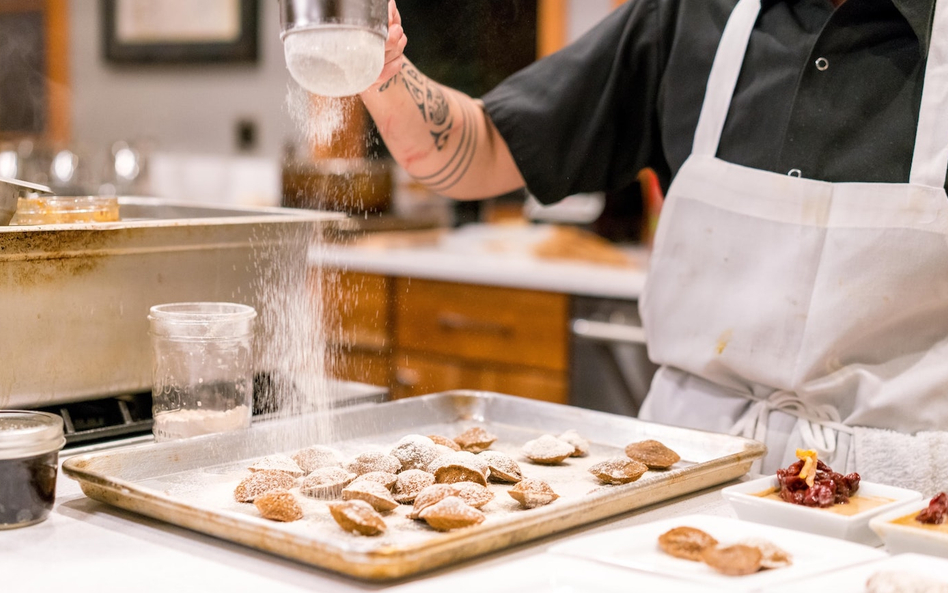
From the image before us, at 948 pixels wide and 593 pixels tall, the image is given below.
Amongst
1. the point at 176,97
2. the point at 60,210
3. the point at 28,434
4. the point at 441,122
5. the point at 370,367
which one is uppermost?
the point at 176,97

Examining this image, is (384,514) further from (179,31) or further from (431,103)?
(179,31)

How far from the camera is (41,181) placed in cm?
318

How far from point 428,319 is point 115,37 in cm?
223

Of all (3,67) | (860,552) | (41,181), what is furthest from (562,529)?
(3,67)

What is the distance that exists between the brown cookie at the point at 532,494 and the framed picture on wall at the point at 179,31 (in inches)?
131

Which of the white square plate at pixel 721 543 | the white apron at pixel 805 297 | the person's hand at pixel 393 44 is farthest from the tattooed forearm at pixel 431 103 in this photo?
the white square plate at pixel 721 543

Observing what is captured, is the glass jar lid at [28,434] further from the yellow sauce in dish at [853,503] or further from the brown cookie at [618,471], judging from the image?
the yellow sauce in dish at [853,503]

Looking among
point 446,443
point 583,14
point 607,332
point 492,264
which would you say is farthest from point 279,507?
point 583,14

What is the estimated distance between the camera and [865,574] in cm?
80

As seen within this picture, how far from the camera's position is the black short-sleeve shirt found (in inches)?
55.0

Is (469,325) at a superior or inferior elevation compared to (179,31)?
inferior

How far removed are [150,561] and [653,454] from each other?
545 millimetres

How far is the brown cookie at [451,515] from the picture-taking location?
35.7 inches

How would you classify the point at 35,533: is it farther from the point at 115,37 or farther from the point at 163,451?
the point at 115,37
